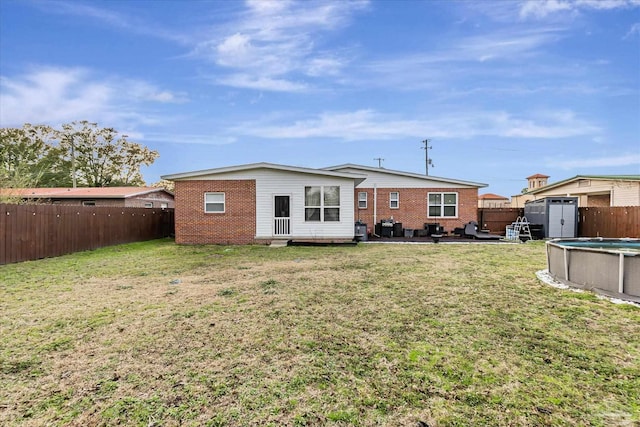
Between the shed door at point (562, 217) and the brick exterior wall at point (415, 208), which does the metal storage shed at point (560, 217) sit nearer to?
the shed door at point (562, 217)

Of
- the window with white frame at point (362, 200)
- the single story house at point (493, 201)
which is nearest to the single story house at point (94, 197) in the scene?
the window with white frame at point (362, 200)

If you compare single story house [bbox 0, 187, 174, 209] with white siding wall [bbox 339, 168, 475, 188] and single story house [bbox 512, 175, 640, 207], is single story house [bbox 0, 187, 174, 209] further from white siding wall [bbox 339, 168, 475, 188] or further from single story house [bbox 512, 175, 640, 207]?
single story house [bbox 512, 175, 640, 207]

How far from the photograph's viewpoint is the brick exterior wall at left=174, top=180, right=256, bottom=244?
48.0 ft

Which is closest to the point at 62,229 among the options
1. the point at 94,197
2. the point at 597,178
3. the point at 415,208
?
the point at 94,197

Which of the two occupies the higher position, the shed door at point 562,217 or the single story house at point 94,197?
the single story house at point 94,197

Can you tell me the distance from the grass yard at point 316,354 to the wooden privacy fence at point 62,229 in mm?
4114

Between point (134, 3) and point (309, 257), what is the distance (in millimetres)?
11059

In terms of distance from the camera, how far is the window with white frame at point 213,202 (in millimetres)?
14781

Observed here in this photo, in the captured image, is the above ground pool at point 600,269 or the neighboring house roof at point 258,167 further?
the neighboring house roof at point 258,167

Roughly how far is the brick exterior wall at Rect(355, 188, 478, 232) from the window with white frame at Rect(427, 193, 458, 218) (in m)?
0.18

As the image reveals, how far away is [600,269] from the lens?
→ 577 centimetres

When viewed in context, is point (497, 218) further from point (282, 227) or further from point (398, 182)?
point (282, 227)

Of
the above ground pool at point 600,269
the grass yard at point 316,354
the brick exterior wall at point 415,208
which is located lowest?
the grass yard at point 316,354

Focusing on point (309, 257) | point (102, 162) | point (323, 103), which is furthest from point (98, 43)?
point (102, 162)
